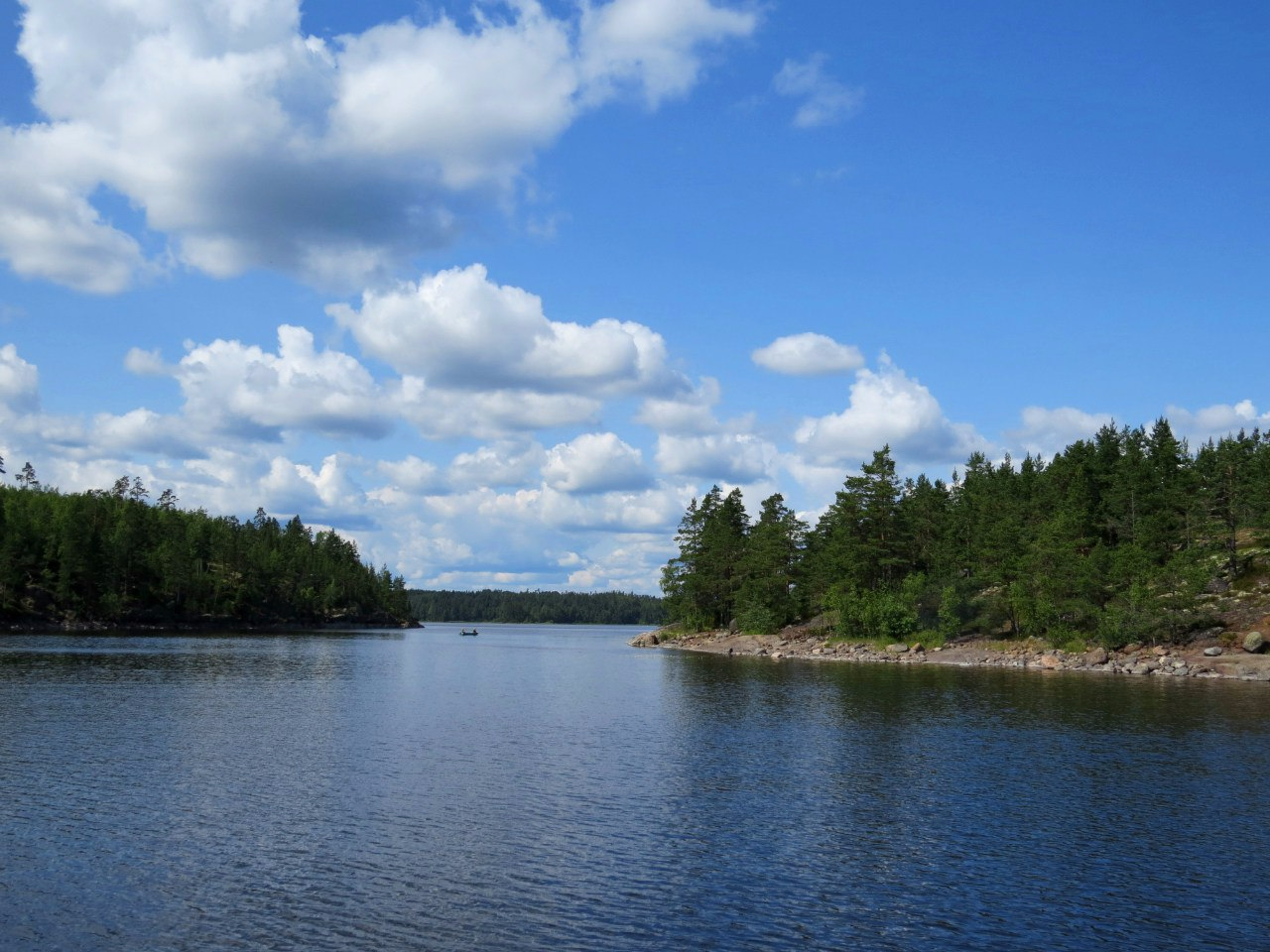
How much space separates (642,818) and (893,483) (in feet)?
391

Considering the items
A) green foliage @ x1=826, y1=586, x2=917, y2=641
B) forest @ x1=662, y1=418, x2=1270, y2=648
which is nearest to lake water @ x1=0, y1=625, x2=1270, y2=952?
forest @ x1=662, y1=418, x2=1270, y2=648

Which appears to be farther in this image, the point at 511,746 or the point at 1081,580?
the point at 1081,580

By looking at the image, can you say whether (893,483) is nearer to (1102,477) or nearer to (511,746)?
(1102,477)

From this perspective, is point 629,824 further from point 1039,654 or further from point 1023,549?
point 1023,549

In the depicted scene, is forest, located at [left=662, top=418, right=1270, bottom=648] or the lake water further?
forest, located at [left=662, top=418, right=1270, bottom=648]

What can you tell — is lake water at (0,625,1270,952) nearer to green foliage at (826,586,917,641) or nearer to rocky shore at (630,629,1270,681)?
rocky shore at (630,629,1270,681)

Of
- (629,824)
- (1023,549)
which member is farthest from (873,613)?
(629,824)

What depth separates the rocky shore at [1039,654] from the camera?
101875 millimetres

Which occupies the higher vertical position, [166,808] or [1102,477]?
[1102,477]

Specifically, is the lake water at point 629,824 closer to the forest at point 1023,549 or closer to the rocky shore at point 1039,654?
the rocky shore at point 1039,654

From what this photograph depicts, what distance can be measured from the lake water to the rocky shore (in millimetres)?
31577

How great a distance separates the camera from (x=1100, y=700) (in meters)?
77.4

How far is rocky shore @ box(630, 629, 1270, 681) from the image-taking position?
102 m

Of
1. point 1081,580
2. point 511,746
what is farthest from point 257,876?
point 1081,580
